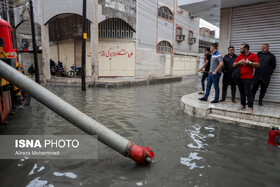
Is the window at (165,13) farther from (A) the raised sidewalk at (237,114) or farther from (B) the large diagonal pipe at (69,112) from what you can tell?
(B) the large diagonal pipe at (69,112)

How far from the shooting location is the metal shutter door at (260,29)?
655cm

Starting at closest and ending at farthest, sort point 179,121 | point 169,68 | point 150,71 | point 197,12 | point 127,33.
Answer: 1. point 179,121
2. point 197,12
3. point 127,33
4. point 150,71
5. point 169,68

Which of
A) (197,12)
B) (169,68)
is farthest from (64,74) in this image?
(197,12)

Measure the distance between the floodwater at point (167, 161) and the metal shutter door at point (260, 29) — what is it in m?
2.73

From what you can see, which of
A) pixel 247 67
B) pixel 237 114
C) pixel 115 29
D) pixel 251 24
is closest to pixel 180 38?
pixel 115 29

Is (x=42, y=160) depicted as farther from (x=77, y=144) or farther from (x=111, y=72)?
(x=111, y=72)

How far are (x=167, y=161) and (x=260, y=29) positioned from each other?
19.7 ft

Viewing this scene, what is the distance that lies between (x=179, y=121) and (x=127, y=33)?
13504 mm

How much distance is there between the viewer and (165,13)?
2133cm

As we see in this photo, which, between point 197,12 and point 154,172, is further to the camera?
point 197,12

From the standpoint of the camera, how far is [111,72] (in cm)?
1764

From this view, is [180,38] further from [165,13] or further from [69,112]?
[69,112]

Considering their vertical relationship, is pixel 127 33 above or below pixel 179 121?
above

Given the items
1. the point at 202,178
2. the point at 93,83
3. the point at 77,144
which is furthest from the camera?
the point at 93,83
